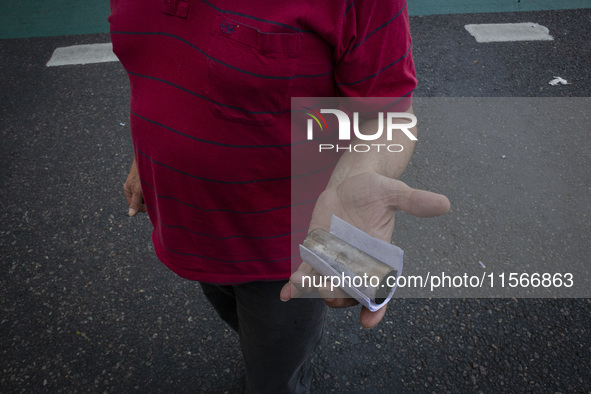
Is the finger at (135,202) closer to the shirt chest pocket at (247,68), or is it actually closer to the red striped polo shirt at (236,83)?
the red striped polo shirt at (236,83)

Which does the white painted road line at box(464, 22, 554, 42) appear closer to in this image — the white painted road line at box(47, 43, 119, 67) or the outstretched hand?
the white painted road line at box(47, 43, 119, 67)

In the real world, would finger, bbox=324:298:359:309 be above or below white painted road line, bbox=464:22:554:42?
above

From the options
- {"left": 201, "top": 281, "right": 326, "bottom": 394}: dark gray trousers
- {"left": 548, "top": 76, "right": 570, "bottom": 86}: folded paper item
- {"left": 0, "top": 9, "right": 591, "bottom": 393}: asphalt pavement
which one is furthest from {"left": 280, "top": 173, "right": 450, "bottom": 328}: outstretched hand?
{"left": 548, "top": 76, "right": 570, "bottom": 86}: folded paper item

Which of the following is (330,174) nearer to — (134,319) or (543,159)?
(134,319)

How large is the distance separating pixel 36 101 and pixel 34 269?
2013mm

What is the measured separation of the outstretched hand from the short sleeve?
0.21 metres

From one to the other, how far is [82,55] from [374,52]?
4304 mm

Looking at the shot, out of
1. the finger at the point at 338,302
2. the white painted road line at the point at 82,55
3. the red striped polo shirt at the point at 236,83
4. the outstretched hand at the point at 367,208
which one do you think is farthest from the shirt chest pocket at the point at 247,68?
the white painted road line at the point at 82,55

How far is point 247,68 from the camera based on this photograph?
0.93 meters

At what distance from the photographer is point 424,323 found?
88.6 inches

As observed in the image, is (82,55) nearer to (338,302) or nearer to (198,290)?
(198,290)

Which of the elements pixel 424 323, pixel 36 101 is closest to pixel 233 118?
pixel 424 323

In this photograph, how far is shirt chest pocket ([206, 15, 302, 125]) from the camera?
915mm

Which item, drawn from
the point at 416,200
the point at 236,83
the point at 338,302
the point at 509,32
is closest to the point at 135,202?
the point at 236,83
